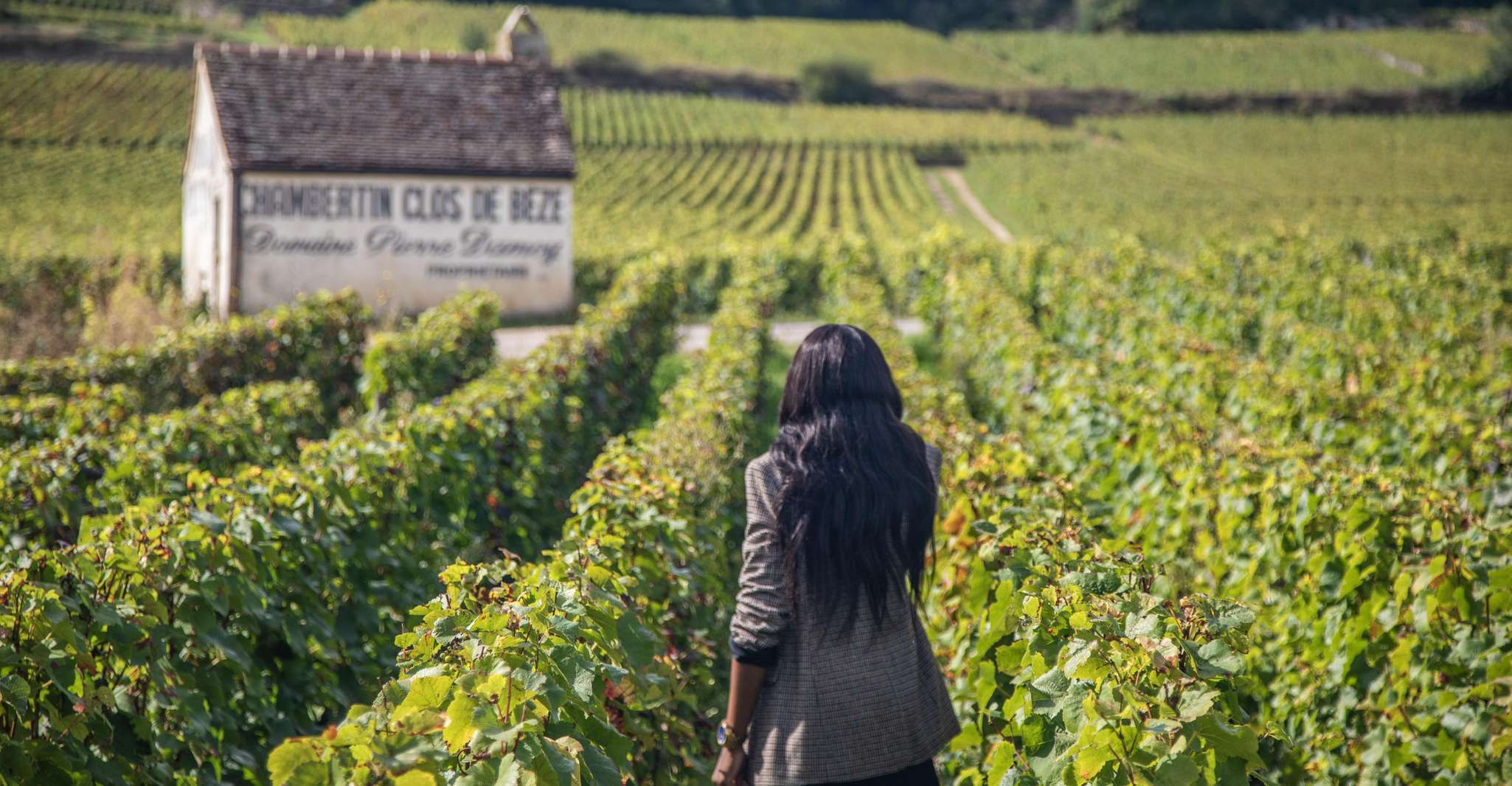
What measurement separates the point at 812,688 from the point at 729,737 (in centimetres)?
26

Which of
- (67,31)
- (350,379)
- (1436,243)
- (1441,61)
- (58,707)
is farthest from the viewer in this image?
(1441,61)

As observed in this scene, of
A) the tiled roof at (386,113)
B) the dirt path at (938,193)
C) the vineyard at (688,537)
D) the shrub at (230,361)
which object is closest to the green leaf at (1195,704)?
the vineyard at (688,537)

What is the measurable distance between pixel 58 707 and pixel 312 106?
19.0 m

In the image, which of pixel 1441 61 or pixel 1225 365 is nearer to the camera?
pixel 1225 365

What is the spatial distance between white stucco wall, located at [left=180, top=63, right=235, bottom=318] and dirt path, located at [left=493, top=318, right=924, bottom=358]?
4.79 m

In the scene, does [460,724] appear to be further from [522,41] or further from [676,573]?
[522,41]

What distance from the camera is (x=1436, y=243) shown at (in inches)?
1217

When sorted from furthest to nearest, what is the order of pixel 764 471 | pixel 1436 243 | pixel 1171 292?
pixel 1436 243 → pixel 1171 292 → pixel 764 471

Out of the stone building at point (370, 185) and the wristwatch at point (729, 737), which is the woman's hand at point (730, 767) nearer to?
the wristwatch at point (729, 737)

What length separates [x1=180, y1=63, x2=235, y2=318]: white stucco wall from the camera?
19.5m

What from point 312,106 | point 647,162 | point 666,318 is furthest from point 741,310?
point 647,162

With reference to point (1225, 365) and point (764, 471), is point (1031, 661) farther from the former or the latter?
point (1225, 365)

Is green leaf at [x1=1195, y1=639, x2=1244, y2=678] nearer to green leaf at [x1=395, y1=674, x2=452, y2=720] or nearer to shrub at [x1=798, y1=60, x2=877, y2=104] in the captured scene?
green leaf at [x1=395, y1=674, x2=452, y2=720]

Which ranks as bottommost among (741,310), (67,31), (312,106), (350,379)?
(350,379)
